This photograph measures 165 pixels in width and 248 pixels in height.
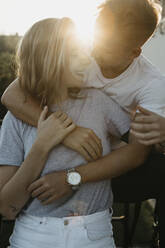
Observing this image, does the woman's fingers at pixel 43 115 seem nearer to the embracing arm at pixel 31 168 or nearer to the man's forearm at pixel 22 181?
the embracing arm at pixel 31 168

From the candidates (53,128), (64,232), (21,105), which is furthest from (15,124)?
(64,232)

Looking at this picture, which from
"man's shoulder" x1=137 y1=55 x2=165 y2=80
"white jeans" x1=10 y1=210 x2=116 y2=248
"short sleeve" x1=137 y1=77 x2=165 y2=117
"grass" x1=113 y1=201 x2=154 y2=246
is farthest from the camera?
"grass" x1=113 y1=201 x2=154 y2=246

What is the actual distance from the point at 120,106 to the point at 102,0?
22.3 inches

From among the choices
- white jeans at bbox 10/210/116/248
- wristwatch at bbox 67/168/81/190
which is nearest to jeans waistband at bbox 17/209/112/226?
white jeans at bbox 10/210/116/248

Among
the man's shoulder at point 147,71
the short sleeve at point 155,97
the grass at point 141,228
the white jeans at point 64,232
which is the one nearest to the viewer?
the white jeans at point 64,232

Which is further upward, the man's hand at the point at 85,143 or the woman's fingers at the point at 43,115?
the woman's fingers at the point at 43,115

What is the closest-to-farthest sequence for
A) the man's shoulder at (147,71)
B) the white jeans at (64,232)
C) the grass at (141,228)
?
the white jeans at (64,232)
the man's shoulder at (147,71)
the grass at (141,228)

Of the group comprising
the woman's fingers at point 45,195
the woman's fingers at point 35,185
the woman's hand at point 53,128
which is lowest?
the woman's fingers at point 45,195

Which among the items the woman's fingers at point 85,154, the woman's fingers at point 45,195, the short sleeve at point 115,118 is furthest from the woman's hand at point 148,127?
the woman's fingers at point 45,195

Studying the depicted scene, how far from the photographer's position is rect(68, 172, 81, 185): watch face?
1384mm

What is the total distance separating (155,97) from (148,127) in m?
0.16

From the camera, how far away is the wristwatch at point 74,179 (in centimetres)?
139

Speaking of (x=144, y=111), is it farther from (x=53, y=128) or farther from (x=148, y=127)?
(x=53, y=128)

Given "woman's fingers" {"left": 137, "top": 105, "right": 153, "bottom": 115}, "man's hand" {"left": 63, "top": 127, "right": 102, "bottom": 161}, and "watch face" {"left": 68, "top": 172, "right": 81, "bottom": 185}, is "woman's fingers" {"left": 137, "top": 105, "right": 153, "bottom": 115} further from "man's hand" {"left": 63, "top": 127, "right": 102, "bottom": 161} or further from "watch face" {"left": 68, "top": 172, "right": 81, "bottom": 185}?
"watch face" {"left": 68, "top": 172, "right": 81, "bottom": 185}
